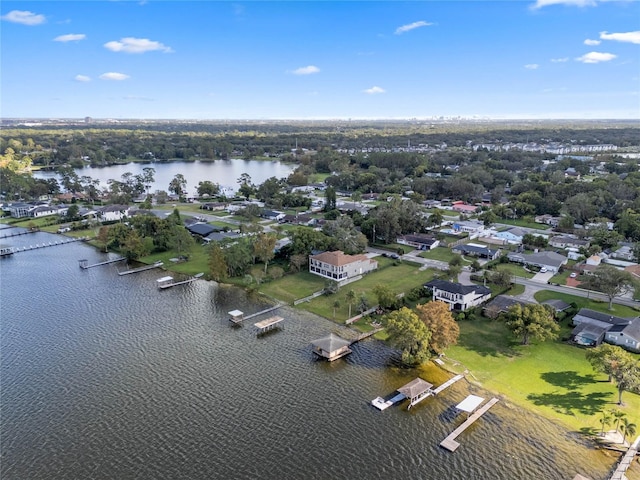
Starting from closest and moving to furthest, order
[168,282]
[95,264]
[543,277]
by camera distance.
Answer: [543,277] → [168,282] → [95,264]

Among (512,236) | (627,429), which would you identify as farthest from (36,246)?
(627,429)

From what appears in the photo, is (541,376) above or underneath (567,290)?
underneath

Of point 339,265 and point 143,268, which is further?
point 143,268

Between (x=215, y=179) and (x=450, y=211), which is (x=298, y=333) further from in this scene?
(x=215, y=179)

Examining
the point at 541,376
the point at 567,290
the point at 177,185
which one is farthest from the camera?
the point at 177,185

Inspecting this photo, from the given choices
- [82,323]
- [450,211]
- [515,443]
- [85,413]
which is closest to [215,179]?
[450,211]

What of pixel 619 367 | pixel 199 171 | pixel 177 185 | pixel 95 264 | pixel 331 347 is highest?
pixel 177 185

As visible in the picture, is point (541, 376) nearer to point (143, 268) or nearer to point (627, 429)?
point (627, 429)
